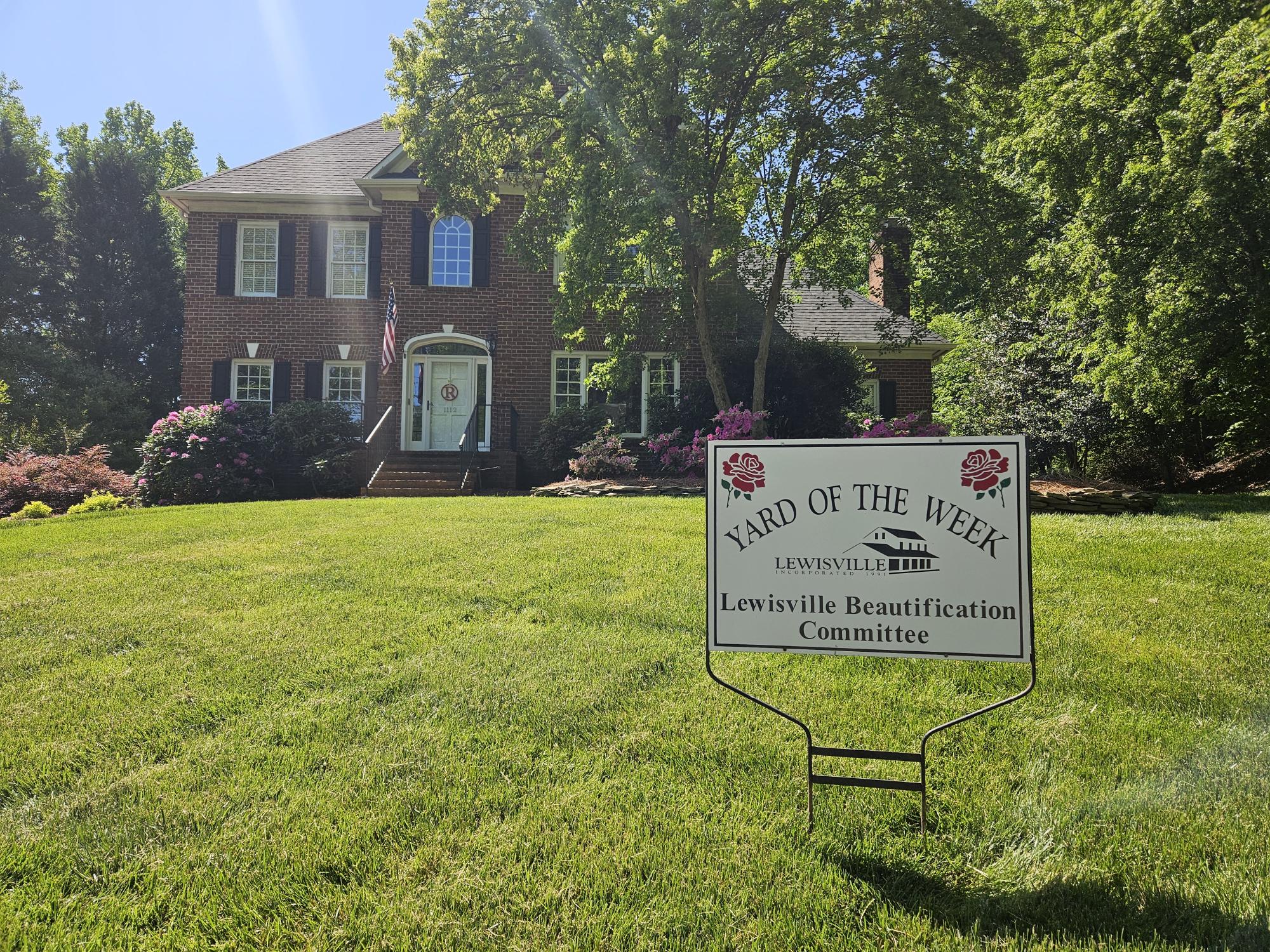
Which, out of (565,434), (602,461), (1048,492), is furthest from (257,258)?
(1048,492)

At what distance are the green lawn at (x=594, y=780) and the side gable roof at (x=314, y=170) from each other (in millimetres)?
14750

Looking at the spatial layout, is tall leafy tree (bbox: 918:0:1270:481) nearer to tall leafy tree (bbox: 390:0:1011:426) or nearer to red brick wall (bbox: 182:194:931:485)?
tall leafy tree (bbox: 390:0:1011:426)

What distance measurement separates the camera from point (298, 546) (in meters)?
7.23

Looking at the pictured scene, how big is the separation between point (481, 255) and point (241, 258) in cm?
556

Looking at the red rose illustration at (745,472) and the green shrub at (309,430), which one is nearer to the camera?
the red rose illustration at (745,472)

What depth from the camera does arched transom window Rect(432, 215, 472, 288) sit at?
1747cm

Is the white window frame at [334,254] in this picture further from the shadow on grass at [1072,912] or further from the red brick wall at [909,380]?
the shadow on grass at [1072,912]

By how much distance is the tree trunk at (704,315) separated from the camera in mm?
13914

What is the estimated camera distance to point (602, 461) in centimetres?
1455

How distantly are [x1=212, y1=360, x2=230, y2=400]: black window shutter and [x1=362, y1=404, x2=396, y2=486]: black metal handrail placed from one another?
371cm

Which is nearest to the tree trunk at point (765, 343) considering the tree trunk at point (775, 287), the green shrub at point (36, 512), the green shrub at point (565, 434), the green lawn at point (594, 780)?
the tree trunk at point (775, 287)

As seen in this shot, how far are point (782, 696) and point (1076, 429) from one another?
1395cm

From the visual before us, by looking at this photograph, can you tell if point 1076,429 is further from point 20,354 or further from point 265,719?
point 20,354

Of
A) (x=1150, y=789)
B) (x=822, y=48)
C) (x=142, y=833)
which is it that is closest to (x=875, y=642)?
(x=1150, y=789)
